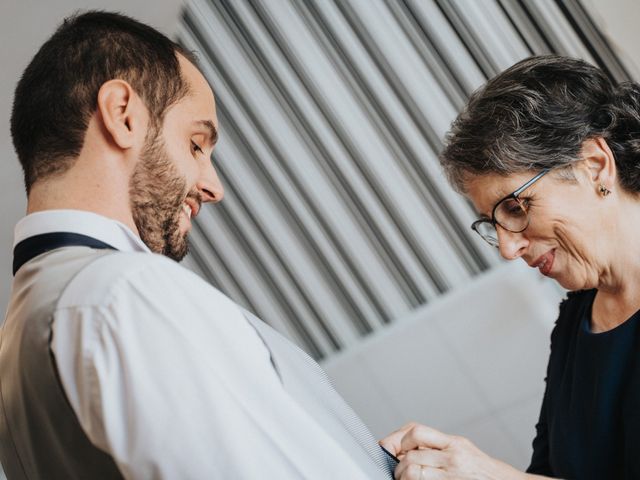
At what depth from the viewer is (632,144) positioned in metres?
1.62

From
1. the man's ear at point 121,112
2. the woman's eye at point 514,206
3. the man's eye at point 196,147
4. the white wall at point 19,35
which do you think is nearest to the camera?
the man's ear at point 121,112

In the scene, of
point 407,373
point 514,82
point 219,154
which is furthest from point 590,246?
point 219,154

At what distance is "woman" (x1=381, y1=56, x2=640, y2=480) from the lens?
162cm

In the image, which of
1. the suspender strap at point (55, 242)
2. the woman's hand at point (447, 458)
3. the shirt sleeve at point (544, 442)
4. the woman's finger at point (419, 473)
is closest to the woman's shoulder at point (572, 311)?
the shirt sleeve at point (544, 442)

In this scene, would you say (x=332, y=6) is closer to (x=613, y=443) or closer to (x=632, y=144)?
(x=632, y=144)

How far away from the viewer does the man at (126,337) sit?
35.9 inches

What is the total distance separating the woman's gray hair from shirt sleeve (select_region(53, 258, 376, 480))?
3.11 feet

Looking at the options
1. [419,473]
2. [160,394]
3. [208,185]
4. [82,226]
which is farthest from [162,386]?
[419,473]

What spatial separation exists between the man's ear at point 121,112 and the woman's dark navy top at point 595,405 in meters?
1.09

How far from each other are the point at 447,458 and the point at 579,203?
61 cm

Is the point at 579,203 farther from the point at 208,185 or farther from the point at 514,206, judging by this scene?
the point at 208,185

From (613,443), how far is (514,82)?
0.81 m

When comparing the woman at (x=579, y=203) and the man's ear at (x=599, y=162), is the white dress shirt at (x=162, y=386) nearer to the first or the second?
the woman at (x=579, y=203)

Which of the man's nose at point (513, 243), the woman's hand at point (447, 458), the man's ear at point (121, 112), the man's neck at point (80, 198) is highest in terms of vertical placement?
the man's ear at point (121, 112)
